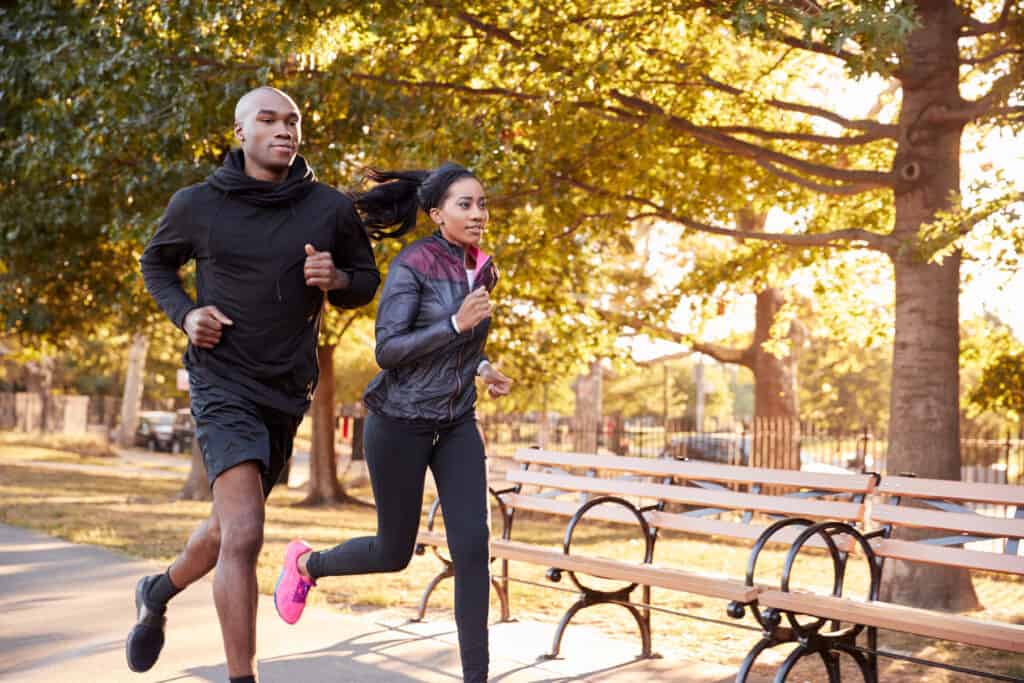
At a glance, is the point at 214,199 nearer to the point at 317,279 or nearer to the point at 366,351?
the point at 317,279

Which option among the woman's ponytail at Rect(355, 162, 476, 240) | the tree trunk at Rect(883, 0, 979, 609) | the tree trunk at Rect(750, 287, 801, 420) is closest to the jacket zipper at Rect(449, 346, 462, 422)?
the woman's ponytail at Rect(355, 162, 476, 240)

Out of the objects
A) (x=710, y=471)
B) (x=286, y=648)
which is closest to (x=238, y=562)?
(x=286, y=648)

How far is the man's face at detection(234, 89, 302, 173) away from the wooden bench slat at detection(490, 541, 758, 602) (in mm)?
2648

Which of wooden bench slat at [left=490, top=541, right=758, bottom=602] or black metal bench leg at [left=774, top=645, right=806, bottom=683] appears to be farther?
wooden bench slat at [left=490, top=541, right=758, bottom=602]

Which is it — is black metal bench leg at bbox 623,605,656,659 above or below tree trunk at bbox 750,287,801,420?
below

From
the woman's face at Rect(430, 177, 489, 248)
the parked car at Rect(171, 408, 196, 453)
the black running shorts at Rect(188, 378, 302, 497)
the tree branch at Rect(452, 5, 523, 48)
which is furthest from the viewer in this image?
the parked car at Rect(171, 408, 196, 453)

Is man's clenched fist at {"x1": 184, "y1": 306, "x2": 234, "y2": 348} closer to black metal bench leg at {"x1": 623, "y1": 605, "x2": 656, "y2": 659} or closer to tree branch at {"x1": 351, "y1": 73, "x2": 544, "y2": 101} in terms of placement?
black metal bench leg at {"x1": 623, "y1": 605, "x2": 656, "y2": 659}

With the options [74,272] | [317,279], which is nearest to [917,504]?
[317,279]

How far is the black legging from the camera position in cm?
456

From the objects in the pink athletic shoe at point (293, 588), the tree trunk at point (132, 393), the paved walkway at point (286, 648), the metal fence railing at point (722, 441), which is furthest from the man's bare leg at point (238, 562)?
the tree trunk at point (132, 393)

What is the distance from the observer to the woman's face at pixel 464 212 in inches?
187

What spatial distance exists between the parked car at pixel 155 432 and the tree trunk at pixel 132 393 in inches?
12.9

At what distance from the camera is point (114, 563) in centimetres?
918

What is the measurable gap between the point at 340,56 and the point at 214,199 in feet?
27.0
